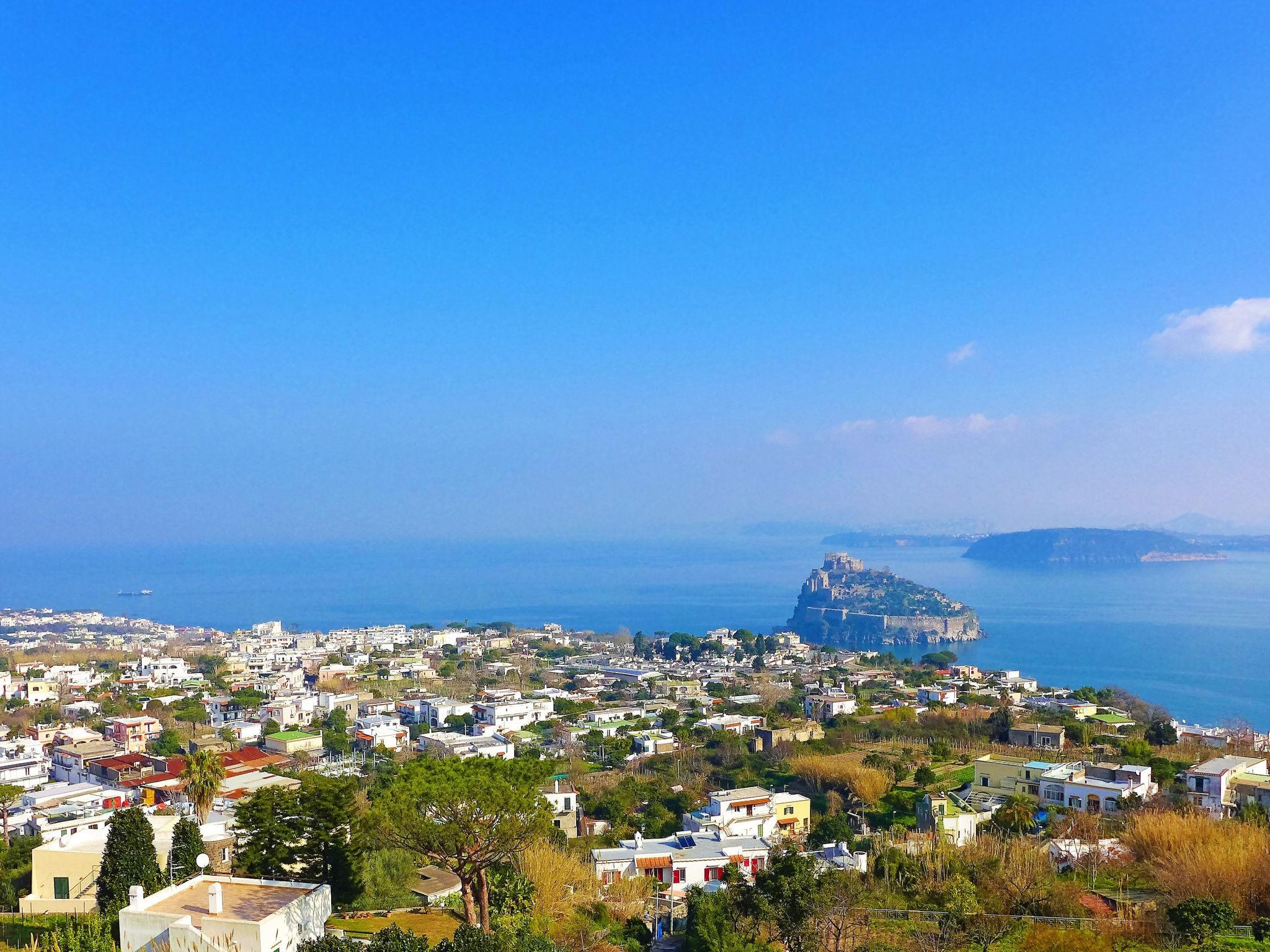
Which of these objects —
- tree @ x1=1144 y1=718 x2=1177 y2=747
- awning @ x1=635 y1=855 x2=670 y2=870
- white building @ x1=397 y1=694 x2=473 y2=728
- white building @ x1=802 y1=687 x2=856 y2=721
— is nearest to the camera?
awning @ x1=635 y1=855 x2=670 y2=870

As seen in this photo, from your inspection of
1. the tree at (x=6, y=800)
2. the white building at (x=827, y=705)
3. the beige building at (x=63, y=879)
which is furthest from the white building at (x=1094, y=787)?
the tree at (x=6, y=800)

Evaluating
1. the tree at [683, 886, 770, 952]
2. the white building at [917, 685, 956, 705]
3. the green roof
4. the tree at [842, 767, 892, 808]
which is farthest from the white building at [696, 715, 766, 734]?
the tree at [683, 886, 770, 952]

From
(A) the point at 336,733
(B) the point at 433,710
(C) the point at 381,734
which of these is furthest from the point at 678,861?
(B) the point at 433,710

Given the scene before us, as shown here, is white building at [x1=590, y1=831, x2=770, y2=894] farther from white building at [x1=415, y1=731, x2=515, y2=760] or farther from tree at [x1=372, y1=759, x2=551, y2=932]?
white building at [x1=415, y1=731, x2=515, y2=760]

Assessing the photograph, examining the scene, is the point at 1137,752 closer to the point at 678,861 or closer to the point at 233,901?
the point at 678,861

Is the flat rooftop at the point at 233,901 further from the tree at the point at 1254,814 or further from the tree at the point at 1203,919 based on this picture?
the tree at the point at 1254,814

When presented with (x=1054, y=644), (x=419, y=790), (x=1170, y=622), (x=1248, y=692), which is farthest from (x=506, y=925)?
(x=1170, y=622)

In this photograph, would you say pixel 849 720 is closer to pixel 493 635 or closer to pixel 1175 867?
pixel 1175 867
